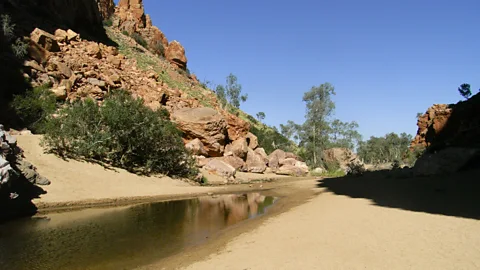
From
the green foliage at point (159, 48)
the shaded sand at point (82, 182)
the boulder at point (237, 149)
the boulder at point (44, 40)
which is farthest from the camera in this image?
the green foliage at point (159, 48)

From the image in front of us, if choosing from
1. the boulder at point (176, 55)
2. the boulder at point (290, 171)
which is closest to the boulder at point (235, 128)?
the boulder at point (290, 171)

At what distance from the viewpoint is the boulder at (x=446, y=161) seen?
40.9ft

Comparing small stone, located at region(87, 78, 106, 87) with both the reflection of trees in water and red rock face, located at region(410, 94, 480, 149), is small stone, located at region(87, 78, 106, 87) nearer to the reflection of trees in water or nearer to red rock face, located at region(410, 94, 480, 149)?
the reflection of trees in water

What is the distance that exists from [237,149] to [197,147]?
5.68m

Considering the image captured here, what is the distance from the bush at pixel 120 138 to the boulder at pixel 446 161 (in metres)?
14.8

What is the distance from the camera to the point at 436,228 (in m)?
6.49

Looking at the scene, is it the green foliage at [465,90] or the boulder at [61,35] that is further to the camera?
the green foliage at [465,90]

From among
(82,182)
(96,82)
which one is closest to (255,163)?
(96,82)

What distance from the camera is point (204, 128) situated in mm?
29906

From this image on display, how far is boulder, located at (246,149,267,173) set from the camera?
32306 mm

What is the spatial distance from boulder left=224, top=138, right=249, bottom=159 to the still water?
1873 centimetres

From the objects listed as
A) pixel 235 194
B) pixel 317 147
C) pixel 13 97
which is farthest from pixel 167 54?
pixel 235 194

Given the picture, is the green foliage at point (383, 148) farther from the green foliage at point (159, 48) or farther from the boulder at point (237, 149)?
the green foliage at point (159, 48)

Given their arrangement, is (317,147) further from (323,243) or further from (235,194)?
(323,243)
